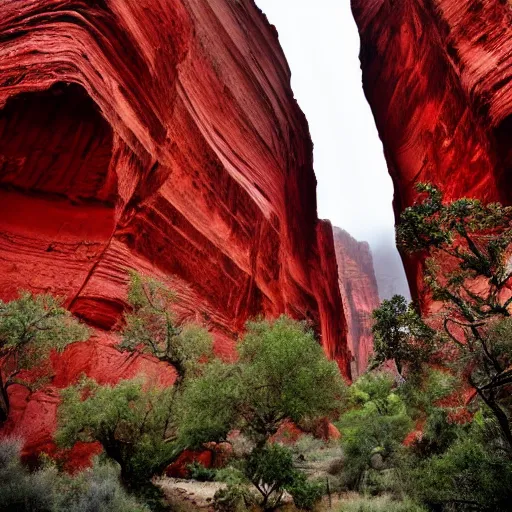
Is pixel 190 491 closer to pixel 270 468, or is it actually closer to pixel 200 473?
pixel 200 473

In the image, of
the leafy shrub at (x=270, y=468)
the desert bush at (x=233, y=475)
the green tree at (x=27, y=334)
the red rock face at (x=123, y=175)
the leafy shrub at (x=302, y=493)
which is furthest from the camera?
the red rock face at (x=123, y=175)

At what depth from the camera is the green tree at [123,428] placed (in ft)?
29.9

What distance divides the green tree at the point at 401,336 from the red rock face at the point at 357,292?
52.8m

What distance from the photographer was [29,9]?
11789mm

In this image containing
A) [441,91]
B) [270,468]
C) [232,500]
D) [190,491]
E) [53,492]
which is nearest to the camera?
[53,492]

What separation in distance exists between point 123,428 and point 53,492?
2372mm

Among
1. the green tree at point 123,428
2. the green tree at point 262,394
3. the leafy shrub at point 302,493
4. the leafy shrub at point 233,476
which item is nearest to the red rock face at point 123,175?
the green tree at point 123,428

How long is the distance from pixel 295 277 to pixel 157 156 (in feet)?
53.7

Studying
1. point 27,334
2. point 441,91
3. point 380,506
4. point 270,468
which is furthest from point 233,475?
point 441,91

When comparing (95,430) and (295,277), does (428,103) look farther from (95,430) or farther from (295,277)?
(95,430)

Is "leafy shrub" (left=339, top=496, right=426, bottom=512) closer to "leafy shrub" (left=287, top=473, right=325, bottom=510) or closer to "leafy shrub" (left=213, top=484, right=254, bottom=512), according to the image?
"leafy shrub" (left=287, top=473, right=325, bottom=510)

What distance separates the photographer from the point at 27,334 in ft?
28.8

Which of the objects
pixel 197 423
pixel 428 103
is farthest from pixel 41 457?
pixel 428 103

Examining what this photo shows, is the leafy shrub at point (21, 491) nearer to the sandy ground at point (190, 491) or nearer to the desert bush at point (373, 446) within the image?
the sandy ground at point (190, 491)
